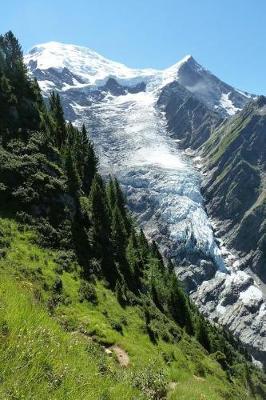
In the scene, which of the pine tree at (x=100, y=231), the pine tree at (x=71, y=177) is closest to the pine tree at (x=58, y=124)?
the pine tree at (x=71, y=177)

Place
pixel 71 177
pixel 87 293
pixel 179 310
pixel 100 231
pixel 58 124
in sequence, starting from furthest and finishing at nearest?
pixel 58 124
pixel 179 310
pixel 100 231
pixel 71 177
pixel 87 293

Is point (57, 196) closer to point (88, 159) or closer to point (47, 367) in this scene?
point (88, 159)

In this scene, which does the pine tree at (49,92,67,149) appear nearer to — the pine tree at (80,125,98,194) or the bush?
the pine tree at (80,125,98,194)

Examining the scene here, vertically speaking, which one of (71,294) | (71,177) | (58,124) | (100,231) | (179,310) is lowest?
(71,294)

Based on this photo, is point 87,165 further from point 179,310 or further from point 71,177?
point 179,310

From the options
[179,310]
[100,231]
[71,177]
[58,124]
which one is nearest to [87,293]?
[100,231]

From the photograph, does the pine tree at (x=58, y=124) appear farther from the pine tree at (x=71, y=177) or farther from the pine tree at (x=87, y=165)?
the pine tree at (x=71, y=177)

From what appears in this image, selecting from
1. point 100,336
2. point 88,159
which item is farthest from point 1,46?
point 100,336

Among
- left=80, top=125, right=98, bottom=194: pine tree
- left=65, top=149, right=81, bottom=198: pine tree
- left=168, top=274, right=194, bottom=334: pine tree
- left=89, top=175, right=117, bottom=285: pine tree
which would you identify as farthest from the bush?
left=80, top=125, right=98, bottom=194: pine tree
